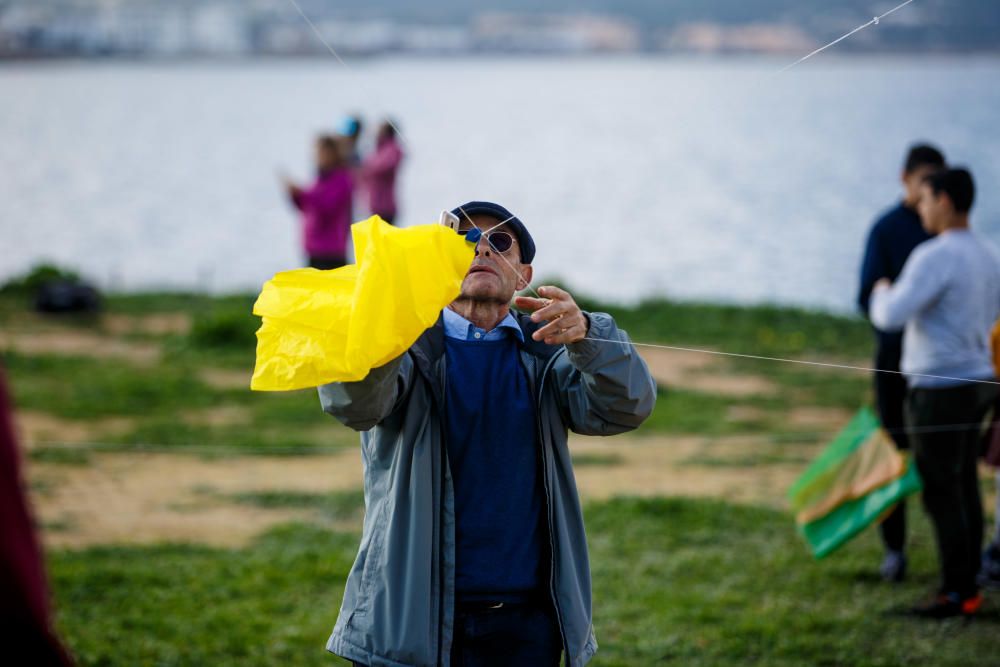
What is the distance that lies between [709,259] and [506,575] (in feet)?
58.7

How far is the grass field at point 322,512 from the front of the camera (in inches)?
208

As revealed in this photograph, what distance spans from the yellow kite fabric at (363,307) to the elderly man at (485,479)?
0.16m

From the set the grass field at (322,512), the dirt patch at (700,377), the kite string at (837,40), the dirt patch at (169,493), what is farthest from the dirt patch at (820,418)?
the kite string at (837,40)

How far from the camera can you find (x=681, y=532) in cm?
676

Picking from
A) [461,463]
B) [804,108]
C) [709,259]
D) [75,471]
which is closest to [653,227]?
[709,259]

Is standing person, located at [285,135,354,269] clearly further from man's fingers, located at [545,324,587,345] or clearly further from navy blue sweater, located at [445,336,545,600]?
man's fingers, located at [545,324,587,345]

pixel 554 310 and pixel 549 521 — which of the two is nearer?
pixel 554 310

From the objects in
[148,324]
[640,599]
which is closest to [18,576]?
[640,599]

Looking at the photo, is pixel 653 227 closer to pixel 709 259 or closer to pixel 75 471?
pixel 709 259

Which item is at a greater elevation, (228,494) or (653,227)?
(653,227)

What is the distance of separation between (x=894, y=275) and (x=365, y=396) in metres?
3.92

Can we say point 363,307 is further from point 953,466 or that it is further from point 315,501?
point 315,501

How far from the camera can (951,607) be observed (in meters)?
5.41

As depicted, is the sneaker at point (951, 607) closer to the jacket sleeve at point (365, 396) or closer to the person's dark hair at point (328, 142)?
the jacket sleeve at point (365, 396)
